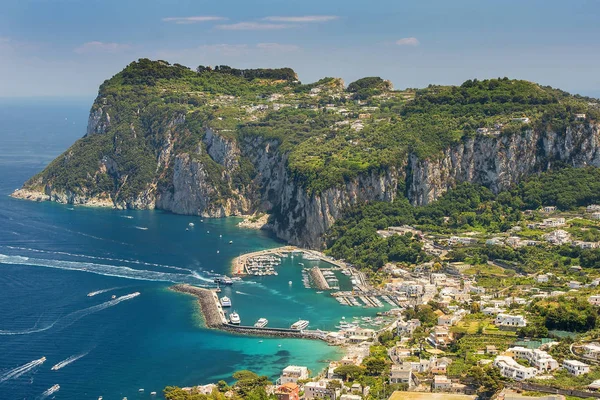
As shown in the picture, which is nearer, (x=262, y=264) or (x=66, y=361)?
(x=66, y=361)

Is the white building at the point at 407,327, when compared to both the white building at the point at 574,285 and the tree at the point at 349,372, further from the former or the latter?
the white building at the point at 574,285

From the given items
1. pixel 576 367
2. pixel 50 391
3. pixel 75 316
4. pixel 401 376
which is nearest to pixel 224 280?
pixel 75 316

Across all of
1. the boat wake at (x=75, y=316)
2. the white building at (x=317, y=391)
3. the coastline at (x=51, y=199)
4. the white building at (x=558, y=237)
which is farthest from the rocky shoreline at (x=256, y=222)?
the white building at (x=317, y=391)

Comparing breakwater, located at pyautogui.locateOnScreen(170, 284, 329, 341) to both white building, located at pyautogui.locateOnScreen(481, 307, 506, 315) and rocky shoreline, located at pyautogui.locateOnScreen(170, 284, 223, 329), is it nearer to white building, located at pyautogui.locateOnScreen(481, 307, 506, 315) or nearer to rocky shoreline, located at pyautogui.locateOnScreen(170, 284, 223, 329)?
rocky shoreline, located at pyautogui.locateOnScreen(170, 284, 223, 329)

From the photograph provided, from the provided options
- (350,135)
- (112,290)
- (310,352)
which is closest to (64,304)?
(112,290)

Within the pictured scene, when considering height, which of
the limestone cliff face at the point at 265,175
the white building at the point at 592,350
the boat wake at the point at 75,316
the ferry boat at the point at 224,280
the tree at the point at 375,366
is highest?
the limestone cliff face at the point at 265,175

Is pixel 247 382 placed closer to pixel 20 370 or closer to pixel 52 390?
pixel 52 390
